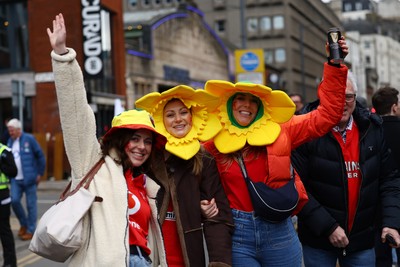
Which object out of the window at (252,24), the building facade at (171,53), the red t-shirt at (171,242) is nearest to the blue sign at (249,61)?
the building facade at (171,53)

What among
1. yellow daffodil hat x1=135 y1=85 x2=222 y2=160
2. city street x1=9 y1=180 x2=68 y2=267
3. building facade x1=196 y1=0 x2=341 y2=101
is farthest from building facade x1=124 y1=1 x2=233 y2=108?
building facade x1=196 y1=0 x2=341 y2=101

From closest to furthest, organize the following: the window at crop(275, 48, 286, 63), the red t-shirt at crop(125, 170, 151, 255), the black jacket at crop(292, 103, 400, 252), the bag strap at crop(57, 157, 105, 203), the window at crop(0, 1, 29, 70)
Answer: the bag strap at crop(57, 157, 105, 203), the red t-shirt at crop(125, 170, 151, 255), the black jacket at crop(292, 103, 400, 252), the window at crop(0, 1, 29, 70), the window at crop(275, 48, 286, 63)

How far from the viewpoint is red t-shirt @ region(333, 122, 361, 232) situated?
4.19 m

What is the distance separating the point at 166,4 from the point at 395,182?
54.9m

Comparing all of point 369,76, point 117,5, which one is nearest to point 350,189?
point 117,5

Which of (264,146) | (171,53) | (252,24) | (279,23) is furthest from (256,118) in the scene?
(252,24)

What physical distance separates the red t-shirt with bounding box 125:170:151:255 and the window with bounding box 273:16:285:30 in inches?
2698

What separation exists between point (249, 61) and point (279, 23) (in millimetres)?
47114

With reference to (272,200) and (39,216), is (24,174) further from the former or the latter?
(272,200)

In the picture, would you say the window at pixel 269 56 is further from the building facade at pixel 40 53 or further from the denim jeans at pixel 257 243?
the denim jeans at pixel 257 243

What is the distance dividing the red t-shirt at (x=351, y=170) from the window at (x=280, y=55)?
67546mm

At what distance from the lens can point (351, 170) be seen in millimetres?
4188

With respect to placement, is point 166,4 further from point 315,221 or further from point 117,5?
point 315,221

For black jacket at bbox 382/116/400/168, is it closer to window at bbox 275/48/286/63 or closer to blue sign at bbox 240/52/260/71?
blue sign at bbox 240/52/260/71
